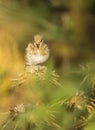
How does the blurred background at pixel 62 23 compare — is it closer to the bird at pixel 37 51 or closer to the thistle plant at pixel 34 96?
the thistle plant at pixel 34 96

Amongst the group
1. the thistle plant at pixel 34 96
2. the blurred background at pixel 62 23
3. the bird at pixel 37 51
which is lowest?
the thistle plant at pixel 34 96

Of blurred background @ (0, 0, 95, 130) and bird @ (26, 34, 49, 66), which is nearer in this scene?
blurred background @ (0, 0, 95, 130)

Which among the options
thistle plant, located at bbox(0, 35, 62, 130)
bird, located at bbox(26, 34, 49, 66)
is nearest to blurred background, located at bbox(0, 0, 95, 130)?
thistle plant, located at bbox(0, 35, 62, 130)

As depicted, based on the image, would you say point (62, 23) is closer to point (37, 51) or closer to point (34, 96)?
point (34, 96)

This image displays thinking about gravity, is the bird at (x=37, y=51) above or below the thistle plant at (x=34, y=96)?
above

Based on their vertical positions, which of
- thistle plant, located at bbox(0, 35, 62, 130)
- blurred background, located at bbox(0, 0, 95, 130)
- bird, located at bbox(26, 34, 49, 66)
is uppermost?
blurred background, located at bbox(0, 0, 95, 130)

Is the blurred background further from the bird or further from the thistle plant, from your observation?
the bird

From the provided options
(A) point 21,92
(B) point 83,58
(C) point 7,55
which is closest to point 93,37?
(B) point 83,58

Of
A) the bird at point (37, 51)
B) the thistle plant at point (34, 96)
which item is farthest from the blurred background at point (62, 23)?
the bird at point (37, 51)

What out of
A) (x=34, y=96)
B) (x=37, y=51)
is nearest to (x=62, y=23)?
(x=34, y=96)

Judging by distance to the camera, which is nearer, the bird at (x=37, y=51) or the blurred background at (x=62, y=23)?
the blurred background at (x=62, y=23)

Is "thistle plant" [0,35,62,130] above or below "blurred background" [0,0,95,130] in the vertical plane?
below

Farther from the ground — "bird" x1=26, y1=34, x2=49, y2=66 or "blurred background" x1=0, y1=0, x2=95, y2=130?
"blurred background" x1=0, y1=0, x2=95, y2=130
